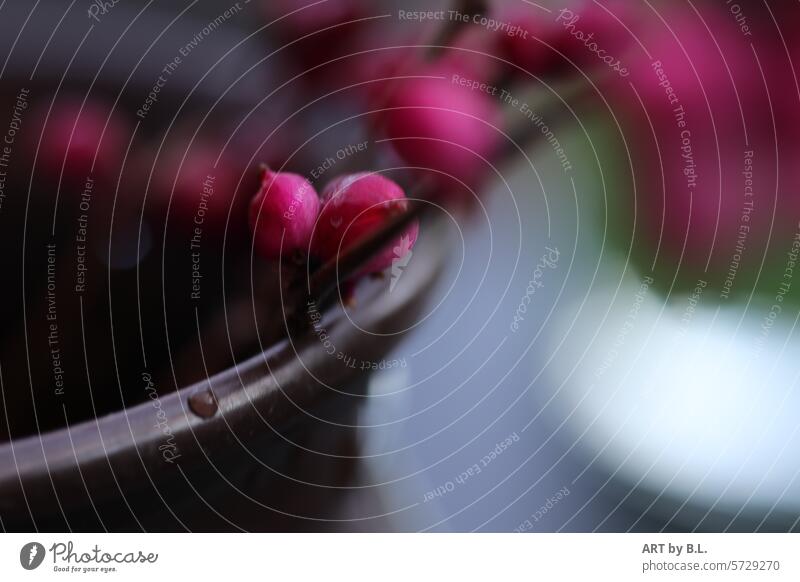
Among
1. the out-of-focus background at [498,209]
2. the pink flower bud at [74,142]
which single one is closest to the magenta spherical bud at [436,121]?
the out-of-focus background at [498,209]

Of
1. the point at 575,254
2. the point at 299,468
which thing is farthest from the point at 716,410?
the point at 299,468

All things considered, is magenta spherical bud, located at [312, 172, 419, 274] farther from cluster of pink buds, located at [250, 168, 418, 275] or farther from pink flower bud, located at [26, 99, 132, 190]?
pink flower bud, located at [26, 99, 132, 190]

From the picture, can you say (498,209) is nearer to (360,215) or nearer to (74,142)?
(360,215)

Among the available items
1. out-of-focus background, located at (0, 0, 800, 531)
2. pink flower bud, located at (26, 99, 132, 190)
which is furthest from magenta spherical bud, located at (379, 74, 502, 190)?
pink flower bud, located at (26, 99, 132, 190)

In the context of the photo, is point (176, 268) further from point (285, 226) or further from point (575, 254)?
point (575, 254)

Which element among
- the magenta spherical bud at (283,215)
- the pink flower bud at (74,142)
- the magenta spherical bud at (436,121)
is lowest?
the magenta spherical bud at (283,215)

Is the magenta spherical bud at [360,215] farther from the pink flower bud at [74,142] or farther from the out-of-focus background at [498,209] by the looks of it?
the pink flower bud at [74,142]
